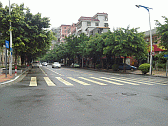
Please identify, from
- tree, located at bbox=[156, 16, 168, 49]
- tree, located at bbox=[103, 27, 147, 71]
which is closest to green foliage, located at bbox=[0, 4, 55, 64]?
tree, located at bbox=[103, 27, 147, 71]

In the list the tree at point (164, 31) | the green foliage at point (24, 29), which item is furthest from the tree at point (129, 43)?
the green foliage at point (24, 29)

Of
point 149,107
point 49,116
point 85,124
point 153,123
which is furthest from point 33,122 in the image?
point 149,107

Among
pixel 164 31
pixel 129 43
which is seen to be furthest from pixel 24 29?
pixel 164 31

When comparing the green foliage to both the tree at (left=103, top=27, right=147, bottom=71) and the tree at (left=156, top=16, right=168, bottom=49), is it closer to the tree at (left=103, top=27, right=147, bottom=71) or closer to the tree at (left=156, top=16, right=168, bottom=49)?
the tree at (left=103, top=27, right=147, bottom=71)

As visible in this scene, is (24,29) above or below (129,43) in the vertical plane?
above

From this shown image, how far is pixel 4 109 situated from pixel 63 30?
131 metres

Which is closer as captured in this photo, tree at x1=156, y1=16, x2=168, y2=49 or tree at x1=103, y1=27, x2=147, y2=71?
tree at x1=156, y1=16, x2=168, y2=49

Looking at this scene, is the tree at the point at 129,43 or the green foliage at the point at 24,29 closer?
the green foliage at the point at 24,29

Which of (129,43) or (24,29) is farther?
(129,43)

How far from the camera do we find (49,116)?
5480 mm

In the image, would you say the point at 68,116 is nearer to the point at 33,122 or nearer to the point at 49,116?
the point at 49,116

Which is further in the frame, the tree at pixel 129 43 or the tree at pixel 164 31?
the tree at pixel 129 43

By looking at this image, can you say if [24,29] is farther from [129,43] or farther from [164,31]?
[164,31]

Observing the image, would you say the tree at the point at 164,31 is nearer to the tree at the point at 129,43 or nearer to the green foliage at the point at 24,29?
the tree at the point at 129,43
